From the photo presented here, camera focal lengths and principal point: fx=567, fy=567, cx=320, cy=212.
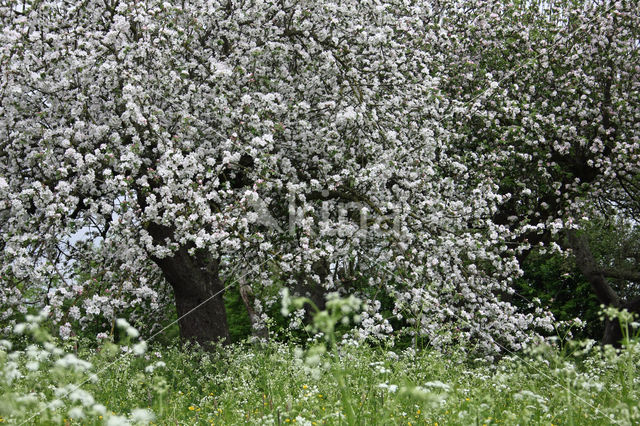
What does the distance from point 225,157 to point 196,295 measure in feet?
9.02

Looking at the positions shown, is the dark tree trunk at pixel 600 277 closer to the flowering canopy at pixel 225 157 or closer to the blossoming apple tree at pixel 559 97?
the blossoming apple tree at pixel 559 97

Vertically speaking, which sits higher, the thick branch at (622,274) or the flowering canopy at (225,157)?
the flowering canopy at (225,157)

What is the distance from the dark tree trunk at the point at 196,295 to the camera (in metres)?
8.88

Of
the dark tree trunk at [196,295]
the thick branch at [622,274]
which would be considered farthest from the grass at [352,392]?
the thick branch at [622,274]

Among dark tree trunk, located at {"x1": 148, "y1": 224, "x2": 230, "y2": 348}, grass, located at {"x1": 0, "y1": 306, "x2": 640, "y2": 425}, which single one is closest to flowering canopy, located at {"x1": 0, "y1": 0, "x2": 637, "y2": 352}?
dark tree trunk, located at {"x1": 148, "y1": 224, "x2": 230, "y2": 348}

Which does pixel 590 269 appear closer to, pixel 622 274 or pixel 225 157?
pixel 622 274

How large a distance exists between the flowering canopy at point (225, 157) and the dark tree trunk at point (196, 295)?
0.04 m

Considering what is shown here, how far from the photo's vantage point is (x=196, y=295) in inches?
359

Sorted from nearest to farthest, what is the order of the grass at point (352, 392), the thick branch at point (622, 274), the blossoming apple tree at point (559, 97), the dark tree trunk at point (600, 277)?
the grass at point (352, 392)
the blossoming apple tree at point (559, 97)
the dark tree trunk at point (600, 277)
the thick branch at point (622, 274)

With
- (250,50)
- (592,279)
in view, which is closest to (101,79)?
(250,50)

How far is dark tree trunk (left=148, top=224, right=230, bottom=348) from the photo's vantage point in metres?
8.88

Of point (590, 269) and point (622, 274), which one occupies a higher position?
point (590, 269)

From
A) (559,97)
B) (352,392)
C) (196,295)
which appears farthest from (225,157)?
(559,97)

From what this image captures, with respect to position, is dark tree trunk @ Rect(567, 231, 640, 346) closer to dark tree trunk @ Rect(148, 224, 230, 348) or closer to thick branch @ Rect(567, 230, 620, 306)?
thick branch @ Rect(567, 230, 620, 306)
